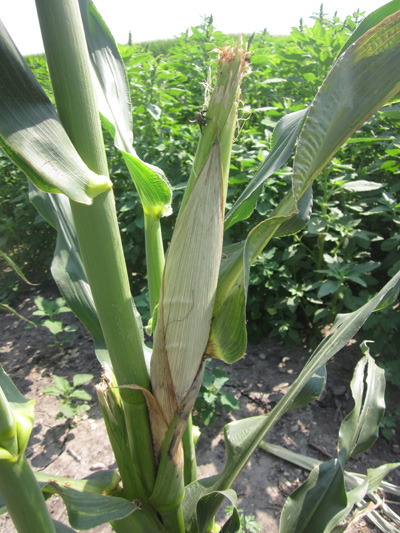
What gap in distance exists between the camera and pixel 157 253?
754 millimetres

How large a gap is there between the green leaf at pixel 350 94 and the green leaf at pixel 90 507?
1.92ft

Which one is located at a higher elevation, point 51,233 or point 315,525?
point 315,525

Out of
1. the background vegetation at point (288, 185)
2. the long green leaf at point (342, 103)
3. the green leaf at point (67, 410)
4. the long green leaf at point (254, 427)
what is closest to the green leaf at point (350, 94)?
the long green leaf at point (342, 103)

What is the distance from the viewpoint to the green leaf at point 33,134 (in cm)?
38

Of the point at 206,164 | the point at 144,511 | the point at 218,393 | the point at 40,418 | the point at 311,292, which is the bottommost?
the point at 40,418

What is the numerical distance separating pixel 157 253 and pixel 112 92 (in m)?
0.32

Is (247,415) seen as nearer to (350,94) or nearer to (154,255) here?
(154,255)

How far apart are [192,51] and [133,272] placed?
5.05 feet

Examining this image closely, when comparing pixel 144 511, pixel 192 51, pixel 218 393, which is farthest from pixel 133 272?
pixel 144 511

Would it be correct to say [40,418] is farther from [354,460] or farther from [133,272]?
[354,460]

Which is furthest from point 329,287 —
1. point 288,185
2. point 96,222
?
point 96,222

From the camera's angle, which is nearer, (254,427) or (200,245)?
(200,245)

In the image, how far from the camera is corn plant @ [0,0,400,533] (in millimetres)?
420

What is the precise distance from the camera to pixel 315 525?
83cm
